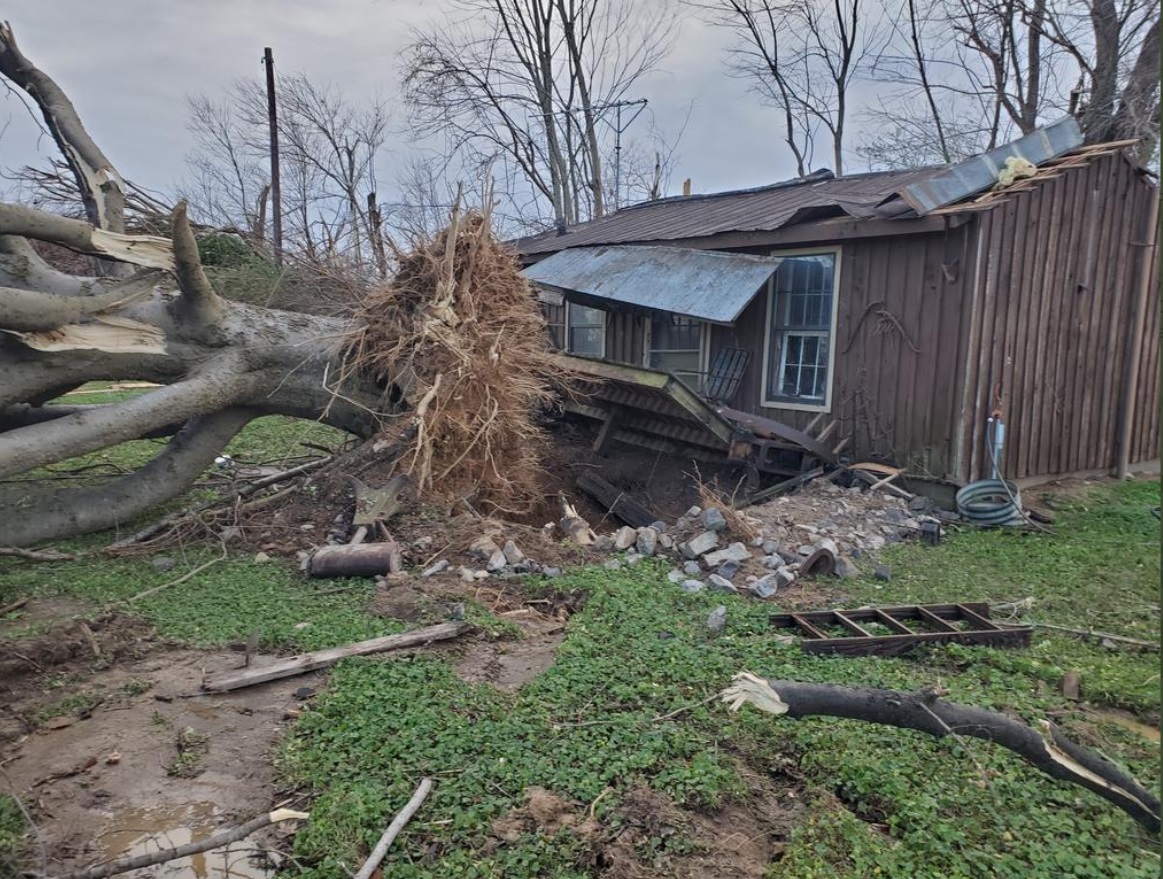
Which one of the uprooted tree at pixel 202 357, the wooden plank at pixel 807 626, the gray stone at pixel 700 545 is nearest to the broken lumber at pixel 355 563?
the uprooted tree at pixel 202 357

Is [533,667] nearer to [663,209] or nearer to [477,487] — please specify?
[477,487]

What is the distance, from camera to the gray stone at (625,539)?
6293 millimetres

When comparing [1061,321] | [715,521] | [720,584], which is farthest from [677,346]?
[720,584]

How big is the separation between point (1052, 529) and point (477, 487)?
18.0 ft

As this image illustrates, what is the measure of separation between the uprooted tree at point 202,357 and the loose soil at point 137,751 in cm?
265

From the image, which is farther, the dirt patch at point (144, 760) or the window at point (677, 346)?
the window at point (677, 346)

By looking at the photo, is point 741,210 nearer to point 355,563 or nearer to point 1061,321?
point 1061,321

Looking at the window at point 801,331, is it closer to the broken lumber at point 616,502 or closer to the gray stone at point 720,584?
the broken lumber at point 616,502

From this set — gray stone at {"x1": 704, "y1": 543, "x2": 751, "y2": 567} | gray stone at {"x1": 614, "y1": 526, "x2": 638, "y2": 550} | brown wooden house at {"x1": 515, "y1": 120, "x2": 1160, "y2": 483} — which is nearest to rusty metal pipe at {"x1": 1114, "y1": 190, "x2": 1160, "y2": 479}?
brown wooden house at {"x1": 515, "y1": 120, "x2": 1160, "y2": 483}

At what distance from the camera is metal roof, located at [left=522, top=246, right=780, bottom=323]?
27.8 feet

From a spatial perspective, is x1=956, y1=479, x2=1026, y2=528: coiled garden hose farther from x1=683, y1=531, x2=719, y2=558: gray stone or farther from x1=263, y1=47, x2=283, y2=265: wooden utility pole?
x1=263, y1=47, x2=283, y2=265: wooden utility pole

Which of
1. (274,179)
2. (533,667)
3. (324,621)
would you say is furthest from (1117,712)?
(274,179)

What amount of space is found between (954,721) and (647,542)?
325 cm

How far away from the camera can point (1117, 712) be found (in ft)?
11.7
